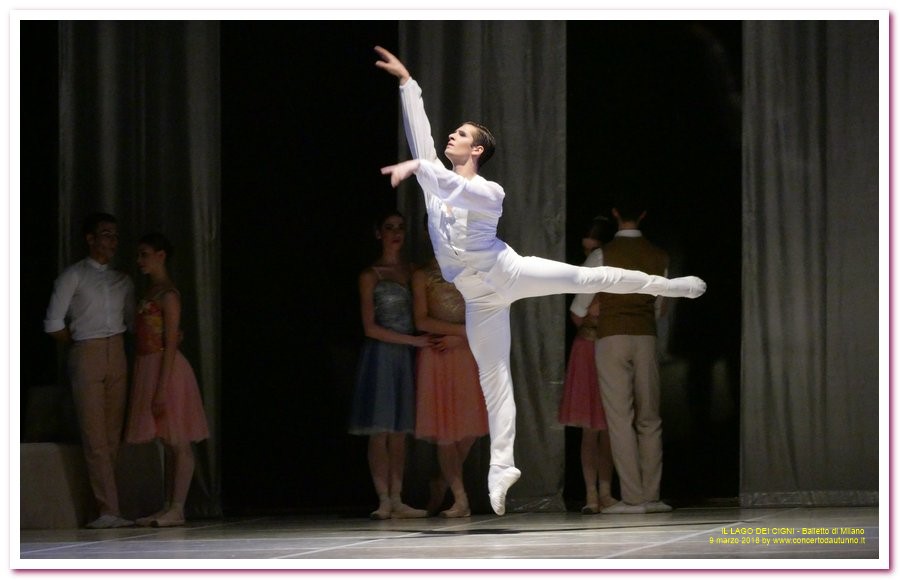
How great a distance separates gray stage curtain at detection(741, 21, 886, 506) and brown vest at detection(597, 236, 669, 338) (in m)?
0.70

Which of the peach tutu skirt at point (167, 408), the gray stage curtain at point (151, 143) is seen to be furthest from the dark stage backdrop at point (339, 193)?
the peach tutu skirt at point (167, 408)

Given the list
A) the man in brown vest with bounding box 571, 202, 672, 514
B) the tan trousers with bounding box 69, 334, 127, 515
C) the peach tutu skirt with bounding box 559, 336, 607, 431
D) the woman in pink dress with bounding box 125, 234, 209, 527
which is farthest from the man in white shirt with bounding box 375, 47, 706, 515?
the tan trousers with bounding box 69, 334, 127, 515

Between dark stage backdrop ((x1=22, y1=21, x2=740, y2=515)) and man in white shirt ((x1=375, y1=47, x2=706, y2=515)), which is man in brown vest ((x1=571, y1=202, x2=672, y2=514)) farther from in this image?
man in white shirt ((x1=375, y1=47, x2=706, y2=515))

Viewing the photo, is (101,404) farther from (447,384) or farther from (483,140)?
(483,140)

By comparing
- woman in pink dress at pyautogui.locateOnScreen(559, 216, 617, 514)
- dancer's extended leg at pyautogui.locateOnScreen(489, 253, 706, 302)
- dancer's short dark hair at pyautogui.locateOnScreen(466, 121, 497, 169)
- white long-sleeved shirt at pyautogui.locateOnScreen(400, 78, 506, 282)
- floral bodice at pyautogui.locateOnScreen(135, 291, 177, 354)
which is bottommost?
woman in pink dress at pyautogui.locateOnScreen(559, 216, 617, 514)

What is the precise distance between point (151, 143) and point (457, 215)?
248 centimetres

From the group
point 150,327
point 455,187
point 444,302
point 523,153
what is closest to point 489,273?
point 455,187

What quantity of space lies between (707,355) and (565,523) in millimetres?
1744

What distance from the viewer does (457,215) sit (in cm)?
578

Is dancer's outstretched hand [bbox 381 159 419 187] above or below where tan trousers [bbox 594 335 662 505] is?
above

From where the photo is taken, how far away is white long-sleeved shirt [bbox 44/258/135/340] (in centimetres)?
708

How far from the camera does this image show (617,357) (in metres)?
7.11

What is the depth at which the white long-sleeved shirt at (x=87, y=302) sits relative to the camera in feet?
23.2

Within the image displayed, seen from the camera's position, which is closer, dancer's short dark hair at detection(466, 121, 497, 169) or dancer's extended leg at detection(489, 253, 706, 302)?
dancer's extended leg at detection(489, 253, 706, 302)
